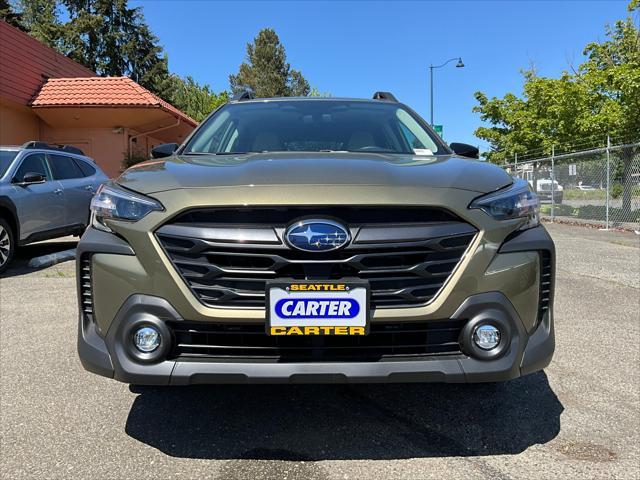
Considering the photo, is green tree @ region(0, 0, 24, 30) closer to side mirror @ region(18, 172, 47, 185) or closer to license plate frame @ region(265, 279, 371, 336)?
side mirror @ region(18, 172, 47, 185)

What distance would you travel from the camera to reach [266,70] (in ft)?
189

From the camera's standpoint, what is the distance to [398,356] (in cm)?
217

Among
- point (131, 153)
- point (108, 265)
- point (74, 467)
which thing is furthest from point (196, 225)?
point (131, 153)

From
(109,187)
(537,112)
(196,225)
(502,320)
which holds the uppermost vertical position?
(537,112)

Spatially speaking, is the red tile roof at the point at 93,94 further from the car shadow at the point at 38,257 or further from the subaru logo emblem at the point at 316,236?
the subaru logo emblem at the point at 316,236

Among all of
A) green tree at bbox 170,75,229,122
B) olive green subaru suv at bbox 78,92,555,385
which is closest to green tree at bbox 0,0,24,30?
green tree at bbox 170,75,229,122

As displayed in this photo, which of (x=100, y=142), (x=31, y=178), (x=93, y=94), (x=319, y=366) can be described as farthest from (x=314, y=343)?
(x=100, y=142)

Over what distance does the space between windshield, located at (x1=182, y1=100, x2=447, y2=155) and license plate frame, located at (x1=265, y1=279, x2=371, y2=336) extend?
140 cm

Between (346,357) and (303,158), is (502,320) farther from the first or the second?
(303,158)

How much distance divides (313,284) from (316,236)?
0.19 meters

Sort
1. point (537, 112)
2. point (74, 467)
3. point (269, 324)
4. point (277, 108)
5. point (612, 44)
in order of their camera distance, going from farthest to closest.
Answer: point (537, 112), point (612, 44), point (277, 108), point (74, 467), point (269, 324)

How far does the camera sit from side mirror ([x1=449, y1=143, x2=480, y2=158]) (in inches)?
130

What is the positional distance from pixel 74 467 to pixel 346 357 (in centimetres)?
130

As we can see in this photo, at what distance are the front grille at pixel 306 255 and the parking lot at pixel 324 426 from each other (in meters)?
0.77
